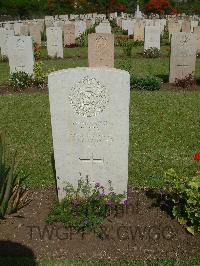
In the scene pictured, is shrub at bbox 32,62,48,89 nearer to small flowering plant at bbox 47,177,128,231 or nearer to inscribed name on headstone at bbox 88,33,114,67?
inscribed name on headstone at bbox 88,33,114,67

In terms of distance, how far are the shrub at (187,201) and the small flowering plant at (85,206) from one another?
66 centimetres

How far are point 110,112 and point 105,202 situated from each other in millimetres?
1125

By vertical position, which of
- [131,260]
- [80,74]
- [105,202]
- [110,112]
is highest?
[80,74]

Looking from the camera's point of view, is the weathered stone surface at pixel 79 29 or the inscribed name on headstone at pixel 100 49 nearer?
the inscribed name on headstone at pixel 100 49

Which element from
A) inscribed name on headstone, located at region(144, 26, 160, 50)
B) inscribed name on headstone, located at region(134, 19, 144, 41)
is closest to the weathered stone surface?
inscribed name on headstone, located at region(134, 19, 144, 41)

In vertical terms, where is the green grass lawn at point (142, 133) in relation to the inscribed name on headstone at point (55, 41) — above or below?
below

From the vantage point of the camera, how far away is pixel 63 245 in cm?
435

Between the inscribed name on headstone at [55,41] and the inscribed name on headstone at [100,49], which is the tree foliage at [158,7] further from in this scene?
the inscribed name on headstone at [100,49]

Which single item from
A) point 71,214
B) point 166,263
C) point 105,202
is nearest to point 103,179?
point 105,202

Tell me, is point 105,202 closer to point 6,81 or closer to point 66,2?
point 6,81

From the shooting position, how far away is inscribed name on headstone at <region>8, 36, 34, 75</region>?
39.1 ft

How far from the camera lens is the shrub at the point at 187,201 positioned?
13.9ft

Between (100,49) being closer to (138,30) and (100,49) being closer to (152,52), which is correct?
(152,52)

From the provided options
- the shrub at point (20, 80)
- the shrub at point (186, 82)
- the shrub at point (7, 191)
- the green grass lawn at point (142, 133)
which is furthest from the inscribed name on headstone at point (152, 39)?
the shrub at point (7, 191)
